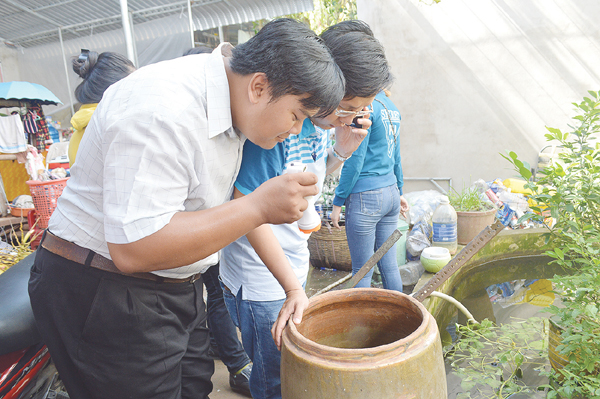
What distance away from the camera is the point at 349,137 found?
1905 millimetres

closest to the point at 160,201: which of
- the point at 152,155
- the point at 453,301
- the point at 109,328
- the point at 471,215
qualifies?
the point at 152,155

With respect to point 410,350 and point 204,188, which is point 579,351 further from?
point 204,188

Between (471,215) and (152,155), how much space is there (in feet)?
11.9

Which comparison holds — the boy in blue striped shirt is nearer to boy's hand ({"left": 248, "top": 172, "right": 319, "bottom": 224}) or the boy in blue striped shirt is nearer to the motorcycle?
boy's hand ({"left": 248, "top": 172, "right": 319, "bottom": 224})

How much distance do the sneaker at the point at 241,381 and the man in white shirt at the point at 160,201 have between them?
3.72ft

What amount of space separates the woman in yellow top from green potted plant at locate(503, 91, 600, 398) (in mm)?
2166

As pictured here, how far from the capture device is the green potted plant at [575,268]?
1488 mm

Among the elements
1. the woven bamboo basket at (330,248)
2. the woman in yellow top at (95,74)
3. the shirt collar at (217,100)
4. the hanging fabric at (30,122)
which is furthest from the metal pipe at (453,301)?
the hanging fabric at (30,122)

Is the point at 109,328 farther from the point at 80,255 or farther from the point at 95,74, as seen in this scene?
the point at 95,74

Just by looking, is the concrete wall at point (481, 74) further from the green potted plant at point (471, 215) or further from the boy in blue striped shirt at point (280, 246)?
the boy in blue striped shirt at point (280, 246)

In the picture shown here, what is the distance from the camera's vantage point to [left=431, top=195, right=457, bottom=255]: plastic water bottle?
3.70m

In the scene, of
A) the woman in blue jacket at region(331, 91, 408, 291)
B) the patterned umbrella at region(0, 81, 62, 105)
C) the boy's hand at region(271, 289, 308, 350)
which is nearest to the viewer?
the boy's hand at region(271, 289, 308, 350)

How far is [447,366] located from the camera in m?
2.64

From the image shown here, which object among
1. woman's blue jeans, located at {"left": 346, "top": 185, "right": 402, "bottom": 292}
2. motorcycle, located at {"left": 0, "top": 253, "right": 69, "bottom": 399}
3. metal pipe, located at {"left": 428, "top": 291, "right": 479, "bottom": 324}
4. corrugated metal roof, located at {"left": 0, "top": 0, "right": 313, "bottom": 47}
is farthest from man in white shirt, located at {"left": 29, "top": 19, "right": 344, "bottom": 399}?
corrugated metal roof, located at {"left": 0, "top": 0, "right": 313, "bottom": 47}
